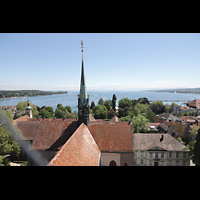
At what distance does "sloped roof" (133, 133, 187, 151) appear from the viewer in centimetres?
750

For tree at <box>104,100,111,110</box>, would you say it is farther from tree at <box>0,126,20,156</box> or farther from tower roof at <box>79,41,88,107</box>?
tree at <box>0,126,20,156</box>

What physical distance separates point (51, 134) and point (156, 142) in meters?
5.97

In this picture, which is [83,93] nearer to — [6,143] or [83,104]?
[83,104]

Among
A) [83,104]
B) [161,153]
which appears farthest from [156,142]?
[83,104]

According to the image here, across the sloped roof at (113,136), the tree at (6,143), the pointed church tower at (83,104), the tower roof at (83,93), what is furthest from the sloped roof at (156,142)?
the tree at (6,143)

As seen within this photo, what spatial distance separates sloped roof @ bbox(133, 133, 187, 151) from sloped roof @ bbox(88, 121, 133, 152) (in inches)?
61.3

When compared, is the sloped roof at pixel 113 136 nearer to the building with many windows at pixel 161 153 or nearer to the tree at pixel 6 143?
the building with many windows at pixel 161 153

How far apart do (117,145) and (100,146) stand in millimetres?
819

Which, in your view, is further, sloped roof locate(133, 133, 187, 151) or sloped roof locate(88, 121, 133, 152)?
sloped roof locate(133, 133, 187, 151)

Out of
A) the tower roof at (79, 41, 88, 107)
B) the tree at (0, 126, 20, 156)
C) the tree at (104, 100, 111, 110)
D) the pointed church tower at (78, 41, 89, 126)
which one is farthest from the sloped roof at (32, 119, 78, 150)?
the tree at (104, 100, 111, 110)

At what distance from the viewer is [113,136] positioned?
668 centimetres
